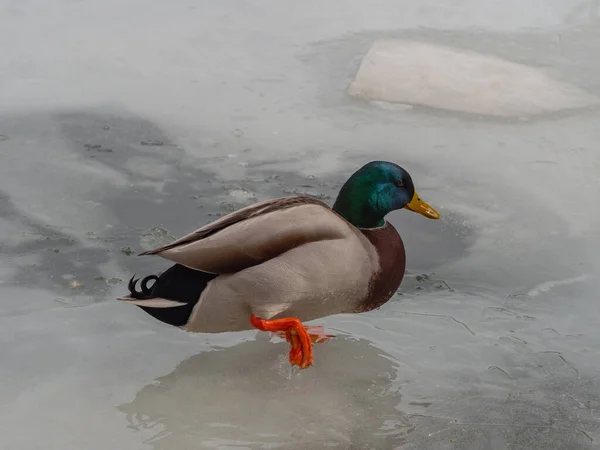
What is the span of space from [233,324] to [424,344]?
24.1 inches

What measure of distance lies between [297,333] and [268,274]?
0.72 feet

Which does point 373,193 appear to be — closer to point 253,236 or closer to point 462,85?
point 253,236

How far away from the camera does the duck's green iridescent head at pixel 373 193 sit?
3062mm

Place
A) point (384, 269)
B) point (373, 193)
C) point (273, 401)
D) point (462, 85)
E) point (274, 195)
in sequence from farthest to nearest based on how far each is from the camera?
point (462, 85), point (274, 195), point (373, 193), point (384, 269), point (273, 401)

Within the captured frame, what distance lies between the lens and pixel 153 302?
2779mm

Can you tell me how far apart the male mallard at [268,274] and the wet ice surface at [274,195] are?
147 millimetres

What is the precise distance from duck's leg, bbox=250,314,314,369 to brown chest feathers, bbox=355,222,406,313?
24 cm

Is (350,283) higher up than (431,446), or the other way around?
(350,283)

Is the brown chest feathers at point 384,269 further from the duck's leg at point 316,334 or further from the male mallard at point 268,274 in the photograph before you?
the duck's leg at point 316,334

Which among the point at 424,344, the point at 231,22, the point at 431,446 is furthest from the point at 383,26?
the point at 431,446

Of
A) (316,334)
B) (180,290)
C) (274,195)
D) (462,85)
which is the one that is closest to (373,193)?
(316,334)

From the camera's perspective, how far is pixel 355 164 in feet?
13.6

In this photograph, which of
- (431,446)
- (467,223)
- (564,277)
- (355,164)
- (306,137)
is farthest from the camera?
(306,137)

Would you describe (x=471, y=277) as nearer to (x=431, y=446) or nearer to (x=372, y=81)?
(x=431, y=446)
